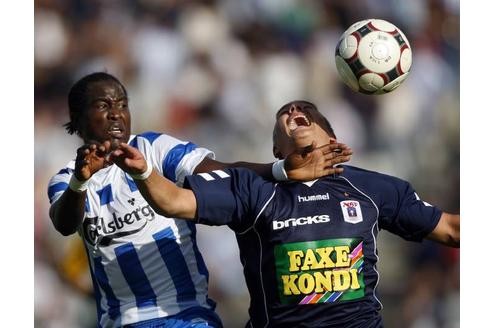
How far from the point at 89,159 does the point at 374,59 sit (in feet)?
6.08

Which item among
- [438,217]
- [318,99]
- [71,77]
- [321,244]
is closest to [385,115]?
[318,99]

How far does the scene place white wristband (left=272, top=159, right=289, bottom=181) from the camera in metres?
3.53

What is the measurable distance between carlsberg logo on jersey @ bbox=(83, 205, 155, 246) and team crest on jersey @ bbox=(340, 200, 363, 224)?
96 centimetres

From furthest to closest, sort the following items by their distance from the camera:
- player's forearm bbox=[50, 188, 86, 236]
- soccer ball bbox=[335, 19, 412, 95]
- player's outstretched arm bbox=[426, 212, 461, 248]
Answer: soccer ball bbox=[335, 19, 412, 95]
player's outstretched arm bbox=[426, 212, 461, 248]
player's forearm bbox=[50, 188, 86, 236]

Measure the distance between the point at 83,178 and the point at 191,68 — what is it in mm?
3962

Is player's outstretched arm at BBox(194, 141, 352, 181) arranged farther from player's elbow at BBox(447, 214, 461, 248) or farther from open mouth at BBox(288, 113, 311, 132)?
player's elbow at BBox(447, 214, 461, 248)

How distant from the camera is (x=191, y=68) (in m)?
7.25

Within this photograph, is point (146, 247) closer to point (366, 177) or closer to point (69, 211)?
point (69, 211)

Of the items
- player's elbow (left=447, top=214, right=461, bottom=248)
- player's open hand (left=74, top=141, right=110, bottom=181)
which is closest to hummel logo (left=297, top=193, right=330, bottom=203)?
player's elbow (left=447, top=214, right=461, bottom=248)

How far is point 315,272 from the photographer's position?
3.46 metres

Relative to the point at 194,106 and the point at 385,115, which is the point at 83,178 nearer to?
the point at 194,106

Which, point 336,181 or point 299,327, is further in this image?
point 336,181

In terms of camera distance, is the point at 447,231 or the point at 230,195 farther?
the point at 447,231

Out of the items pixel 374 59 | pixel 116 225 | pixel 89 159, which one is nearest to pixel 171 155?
pixel 116 225
